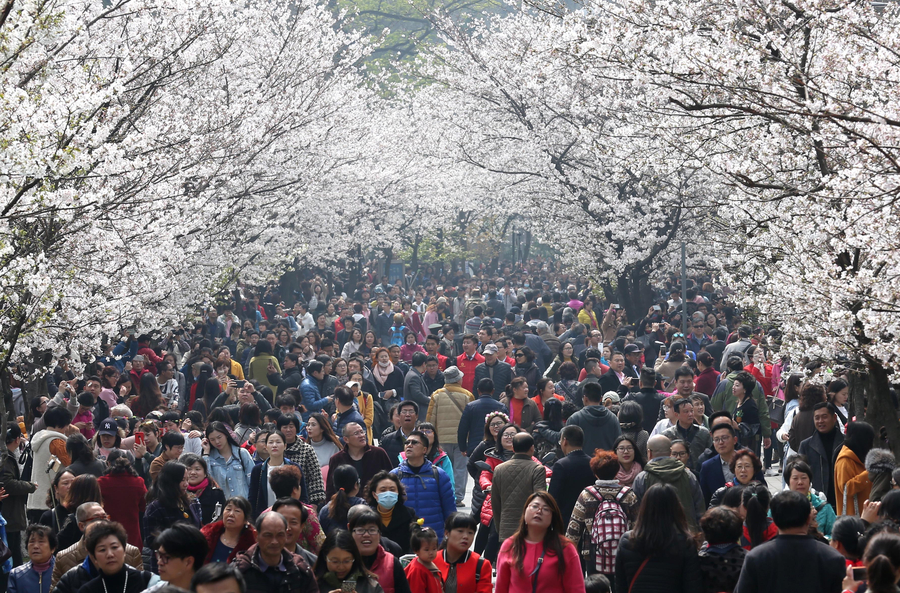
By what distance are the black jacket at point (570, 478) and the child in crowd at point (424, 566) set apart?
6.62 ft

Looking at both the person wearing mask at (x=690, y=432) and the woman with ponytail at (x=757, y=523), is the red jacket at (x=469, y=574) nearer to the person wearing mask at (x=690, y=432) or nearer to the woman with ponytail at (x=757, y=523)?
the woman with ponytail at (x=757, y=523)

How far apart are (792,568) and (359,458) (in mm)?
4657

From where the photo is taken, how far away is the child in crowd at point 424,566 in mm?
6559

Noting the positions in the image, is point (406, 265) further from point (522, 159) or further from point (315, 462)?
point (315, 462)

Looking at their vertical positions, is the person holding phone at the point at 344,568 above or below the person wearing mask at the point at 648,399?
below

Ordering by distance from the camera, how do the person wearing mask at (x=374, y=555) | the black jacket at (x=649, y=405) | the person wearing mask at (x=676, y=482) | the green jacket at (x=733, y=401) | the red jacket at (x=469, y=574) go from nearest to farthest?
the person wearing mask at (x=374, y=555) < the red jacket at (x=469, y=574) < the person wearing mask at (x=676, y=482) < the green jacket at (x=733, y=401) < the black jacket at (x=649, y=405)

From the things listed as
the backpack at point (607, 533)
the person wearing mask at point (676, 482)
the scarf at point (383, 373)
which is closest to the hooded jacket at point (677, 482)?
the person wearing mask at point (676, 482)

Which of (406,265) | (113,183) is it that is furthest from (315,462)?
(406,265)

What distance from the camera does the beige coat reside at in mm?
12445

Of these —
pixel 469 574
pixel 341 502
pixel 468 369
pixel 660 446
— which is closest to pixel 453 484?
pixel 660 446

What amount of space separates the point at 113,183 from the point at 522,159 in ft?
48.4

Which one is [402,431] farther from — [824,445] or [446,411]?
[824,445]

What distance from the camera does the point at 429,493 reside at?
335 inches

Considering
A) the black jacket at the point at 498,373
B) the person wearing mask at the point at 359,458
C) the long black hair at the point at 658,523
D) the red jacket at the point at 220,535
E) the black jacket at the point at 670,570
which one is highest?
the black jacket at the point at 498,373
